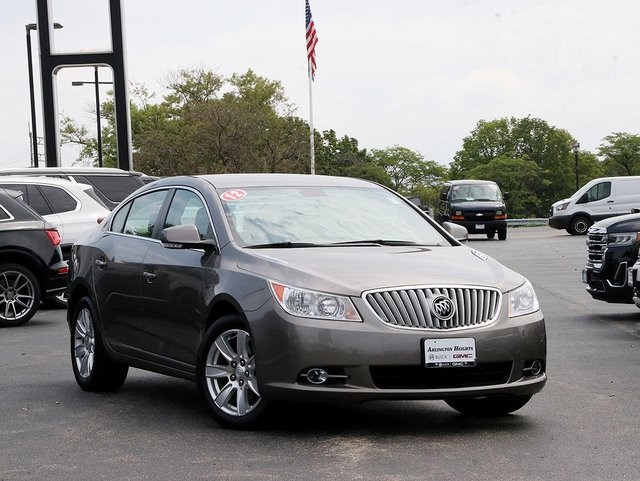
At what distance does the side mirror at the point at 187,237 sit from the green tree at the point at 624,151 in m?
120

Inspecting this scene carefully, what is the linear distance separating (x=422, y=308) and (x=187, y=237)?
5.34ft

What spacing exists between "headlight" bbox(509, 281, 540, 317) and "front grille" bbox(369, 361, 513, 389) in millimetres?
309

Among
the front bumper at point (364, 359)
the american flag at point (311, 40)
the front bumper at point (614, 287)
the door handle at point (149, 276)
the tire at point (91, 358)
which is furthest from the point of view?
the american flag at point (311, 40)

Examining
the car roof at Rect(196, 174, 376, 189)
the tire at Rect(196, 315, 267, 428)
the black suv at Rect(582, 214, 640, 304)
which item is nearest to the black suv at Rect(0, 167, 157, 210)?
the black suv at Rect(582, 214, 640, 304)

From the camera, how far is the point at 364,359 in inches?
280

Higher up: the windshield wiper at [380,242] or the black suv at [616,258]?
the windshield wiper at [380,242]

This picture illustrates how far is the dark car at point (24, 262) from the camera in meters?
15.6

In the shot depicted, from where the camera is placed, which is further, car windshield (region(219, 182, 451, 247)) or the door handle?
the door handle

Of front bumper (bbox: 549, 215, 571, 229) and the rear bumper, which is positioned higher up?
the rear bumper

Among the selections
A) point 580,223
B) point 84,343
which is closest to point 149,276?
point 84,343

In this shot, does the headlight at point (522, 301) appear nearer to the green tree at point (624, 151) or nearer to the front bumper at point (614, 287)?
the front bumper at point (614, 287)

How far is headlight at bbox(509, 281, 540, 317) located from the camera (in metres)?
7.57

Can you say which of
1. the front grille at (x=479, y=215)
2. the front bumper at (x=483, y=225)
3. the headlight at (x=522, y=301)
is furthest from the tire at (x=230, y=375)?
the front grille at (x=479, y=215)

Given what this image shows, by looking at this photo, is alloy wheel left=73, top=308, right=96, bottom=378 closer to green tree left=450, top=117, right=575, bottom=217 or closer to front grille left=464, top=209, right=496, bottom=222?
front grille left=464, top=209, right=496, bottom=222
